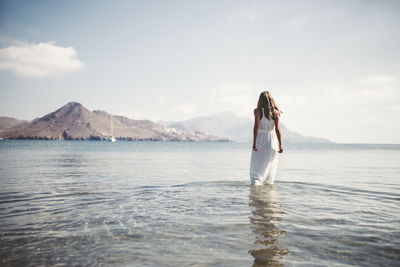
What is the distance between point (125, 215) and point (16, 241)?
2235mm

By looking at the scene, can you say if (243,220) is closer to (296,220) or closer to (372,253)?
(296,220)

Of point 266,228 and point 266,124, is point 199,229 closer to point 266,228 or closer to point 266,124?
point 266,228

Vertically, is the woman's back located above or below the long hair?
below

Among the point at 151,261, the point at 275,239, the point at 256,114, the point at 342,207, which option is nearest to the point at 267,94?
the point at 256,114

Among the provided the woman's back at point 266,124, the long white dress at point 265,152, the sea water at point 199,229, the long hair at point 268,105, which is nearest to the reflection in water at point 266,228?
the sea water at point 199,229

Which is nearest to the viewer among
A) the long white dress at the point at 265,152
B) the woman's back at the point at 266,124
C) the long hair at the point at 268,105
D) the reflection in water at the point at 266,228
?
the reflection in water at the point at 266,228

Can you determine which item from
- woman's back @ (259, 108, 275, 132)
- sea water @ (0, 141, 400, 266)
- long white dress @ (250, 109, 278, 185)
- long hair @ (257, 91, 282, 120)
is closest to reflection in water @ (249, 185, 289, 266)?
sea water @ (0, 141, 400, 266)

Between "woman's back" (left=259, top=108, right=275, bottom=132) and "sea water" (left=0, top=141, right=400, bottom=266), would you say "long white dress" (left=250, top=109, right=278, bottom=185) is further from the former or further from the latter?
"sea water" (left=0, top=141, right=400, bottom=266)

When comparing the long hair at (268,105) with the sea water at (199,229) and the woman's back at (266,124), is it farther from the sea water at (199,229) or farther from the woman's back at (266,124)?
the sea water at (199,229)

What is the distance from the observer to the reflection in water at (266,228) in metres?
3.81

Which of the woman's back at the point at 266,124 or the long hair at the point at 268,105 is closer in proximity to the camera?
the long hair at the point at 268,105

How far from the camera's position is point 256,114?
9406 millimetres

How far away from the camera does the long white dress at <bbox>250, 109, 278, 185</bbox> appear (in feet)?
31.4

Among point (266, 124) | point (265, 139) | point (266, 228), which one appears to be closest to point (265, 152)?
point (265, 139)
